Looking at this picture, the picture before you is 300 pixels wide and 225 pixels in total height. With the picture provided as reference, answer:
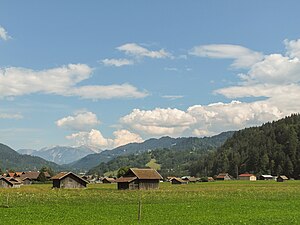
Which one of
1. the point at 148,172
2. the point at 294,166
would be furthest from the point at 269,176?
the point at 148,172

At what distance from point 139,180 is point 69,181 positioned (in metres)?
18.0

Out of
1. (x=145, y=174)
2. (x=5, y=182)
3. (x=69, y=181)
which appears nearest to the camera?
(x=145, y=174)

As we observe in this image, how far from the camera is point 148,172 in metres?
97.2

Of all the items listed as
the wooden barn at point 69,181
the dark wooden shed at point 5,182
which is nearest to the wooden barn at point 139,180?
the wooden barn at point 69,181

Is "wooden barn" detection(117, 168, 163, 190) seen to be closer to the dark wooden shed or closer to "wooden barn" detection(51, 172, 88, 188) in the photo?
"wooden barn" detection(51, 172, 88, 188)

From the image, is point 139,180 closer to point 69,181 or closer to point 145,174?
point 145,174

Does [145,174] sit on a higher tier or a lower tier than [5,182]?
higher

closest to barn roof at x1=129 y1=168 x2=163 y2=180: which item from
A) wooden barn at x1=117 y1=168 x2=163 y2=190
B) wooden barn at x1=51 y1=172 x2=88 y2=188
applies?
wooden barn at x1=117 y1=168 x2=163 y2=190

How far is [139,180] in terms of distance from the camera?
93688 mm

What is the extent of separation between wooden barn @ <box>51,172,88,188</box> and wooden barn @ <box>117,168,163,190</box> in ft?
35.8

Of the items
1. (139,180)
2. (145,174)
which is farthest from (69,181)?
(145,174)

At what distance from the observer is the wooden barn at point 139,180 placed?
93125mm

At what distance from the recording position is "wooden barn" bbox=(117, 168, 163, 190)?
9312 cm

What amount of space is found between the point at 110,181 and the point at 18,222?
540 ft
